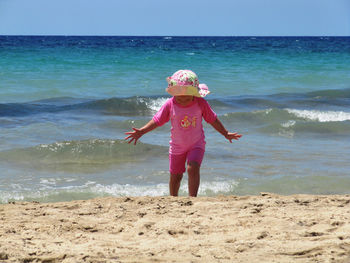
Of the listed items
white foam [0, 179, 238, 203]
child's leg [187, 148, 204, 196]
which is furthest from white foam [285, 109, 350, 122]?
child's leg [187, 148, 204, 196]

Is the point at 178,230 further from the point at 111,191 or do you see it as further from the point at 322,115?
the point at 322,115

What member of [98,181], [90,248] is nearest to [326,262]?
[90,248]

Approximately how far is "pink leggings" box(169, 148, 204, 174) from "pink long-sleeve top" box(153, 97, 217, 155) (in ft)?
0.13

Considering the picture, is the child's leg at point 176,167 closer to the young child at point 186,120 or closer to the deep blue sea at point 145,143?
the young child at point 186,120

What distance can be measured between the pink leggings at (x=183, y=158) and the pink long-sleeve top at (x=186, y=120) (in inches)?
1.6

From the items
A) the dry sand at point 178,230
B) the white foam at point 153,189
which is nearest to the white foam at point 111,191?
the white foam at point 153,189

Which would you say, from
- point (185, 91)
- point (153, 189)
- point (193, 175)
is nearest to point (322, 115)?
point (153, 189)

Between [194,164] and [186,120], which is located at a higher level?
[186,120]

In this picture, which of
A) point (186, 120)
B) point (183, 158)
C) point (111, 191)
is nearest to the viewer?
point (186, 120)

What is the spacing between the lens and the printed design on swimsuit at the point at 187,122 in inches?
184

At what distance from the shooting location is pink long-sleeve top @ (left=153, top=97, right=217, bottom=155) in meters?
4.68

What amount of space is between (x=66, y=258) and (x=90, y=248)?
196 mm

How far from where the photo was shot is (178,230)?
3506 millimetres

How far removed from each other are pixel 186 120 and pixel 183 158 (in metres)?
0.36
